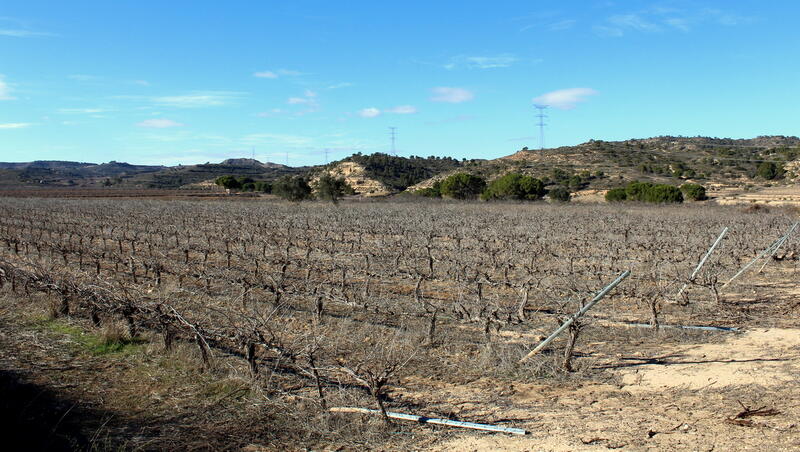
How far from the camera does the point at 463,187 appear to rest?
55750 millimetres

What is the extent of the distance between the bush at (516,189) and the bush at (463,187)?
13.3ft

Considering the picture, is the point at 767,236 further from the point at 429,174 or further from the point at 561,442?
the point at 429,174

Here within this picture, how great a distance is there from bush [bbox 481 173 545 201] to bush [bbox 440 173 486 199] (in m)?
4.07

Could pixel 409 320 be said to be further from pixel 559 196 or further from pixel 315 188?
pixel 559 196

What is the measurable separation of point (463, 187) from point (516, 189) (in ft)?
22.7

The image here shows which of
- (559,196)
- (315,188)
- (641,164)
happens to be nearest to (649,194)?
(559,196)

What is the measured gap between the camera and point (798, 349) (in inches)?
296

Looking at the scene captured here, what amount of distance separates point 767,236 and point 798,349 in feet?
45.2

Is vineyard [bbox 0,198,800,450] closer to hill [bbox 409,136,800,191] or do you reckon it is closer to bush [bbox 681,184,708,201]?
bush [bbox 681,184,708,201]

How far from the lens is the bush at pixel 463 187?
55500 mm

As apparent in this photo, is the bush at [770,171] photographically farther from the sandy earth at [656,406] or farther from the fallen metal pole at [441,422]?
the fallen metal pole at [441,422]

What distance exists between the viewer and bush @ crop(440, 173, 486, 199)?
55.5m

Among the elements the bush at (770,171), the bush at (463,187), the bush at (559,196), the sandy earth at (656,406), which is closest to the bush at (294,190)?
the bush at (463,187)

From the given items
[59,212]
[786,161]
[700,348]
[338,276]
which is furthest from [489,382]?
[786,161]
